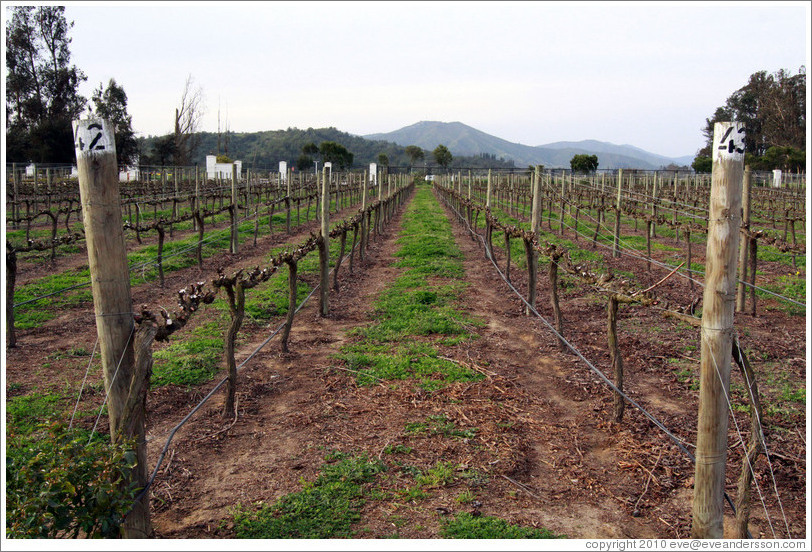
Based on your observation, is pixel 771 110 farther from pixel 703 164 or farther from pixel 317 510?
pixel 317 510

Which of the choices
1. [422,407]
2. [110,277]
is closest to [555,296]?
[422,407]

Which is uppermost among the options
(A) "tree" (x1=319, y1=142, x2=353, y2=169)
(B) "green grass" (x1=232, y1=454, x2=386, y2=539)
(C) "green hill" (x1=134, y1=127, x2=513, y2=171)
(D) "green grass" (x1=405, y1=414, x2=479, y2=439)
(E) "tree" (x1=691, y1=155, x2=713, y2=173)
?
(C) "green hill" (x1=134, y1=127, x2=513, y2=171)

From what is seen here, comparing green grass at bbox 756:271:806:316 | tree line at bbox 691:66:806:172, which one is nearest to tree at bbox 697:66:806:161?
tree line at bbox 691:66:806:172

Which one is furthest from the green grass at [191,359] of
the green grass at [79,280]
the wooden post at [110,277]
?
the wooden post at [110,277]

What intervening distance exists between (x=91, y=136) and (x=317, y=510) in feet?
8.17

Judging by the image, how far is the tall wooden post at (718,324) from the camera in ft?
9.93

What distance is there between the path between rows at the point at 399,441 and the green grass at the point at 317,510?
0.10 m

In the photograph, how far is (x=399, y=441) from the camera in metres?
4.66

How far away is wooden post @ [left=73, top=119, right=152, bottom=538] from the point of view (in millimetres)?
3111

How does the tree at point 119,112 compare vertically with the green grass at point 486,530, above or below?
above

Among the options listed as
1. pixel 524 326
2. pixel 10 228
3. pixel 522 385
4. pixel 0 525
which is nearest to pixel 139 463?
pixel 0 525

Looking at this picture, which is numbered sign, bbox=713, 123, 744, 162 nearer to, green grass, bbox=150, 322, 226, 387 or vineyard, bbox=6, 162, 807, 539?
vineyard, bbox=6, 162, 807, 539

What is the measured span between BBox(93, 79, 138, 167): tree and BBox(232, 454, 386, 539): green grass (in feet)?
151

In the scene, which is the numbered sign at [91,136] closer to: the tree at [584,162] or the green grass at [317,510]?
the green grass at [317,510]
